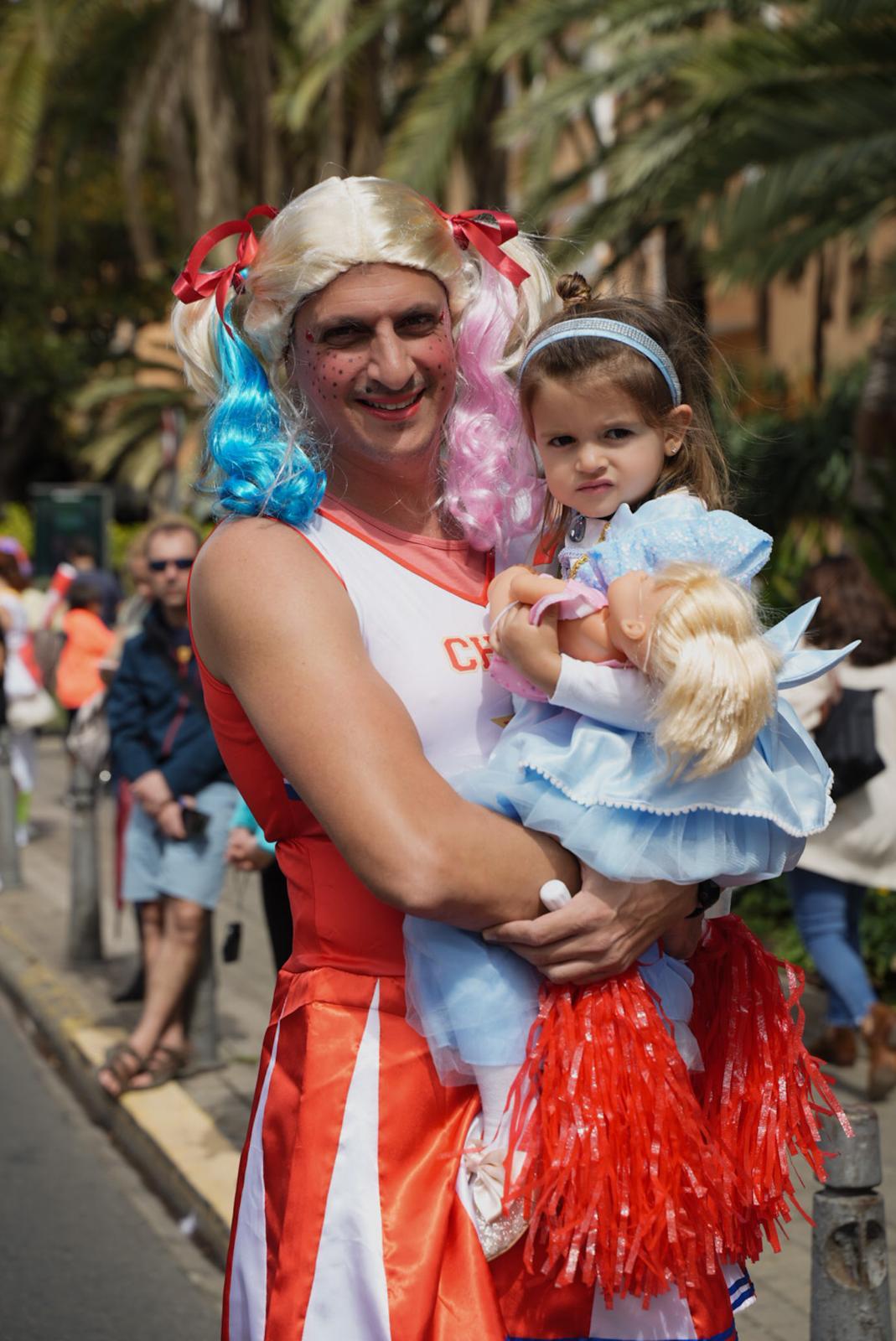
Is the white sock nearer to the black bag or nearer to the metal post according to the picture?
the black bag

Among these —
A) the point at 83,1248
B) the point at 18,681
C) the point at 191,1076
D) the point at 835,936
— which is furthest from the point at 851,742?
the point at 18,681

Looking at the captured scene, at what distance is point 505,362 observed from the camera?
7.74ft

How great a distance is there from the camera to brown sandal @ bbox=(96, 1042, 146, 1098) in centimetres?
584

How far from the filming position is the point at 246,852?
4.68 m

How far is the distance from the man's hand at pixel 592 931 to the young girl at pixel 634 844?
4 cm

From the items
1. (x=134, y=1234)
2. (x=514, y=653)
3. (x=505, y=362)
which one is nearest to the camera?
(x=514, y=653)

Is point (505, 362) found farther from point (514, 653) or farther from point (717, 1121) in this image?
point (717, 1121)

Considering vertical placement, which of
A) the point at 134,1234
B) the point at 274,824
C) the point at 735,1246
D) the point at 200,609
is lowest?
the point at 134,1234

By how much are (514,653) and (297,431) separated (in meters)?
0.47

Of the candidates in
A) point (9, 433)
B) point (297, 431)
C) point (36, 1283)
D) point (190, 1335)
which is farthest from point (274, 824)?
point (9, 433)

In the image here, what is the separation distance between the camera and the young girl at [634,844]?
189cm

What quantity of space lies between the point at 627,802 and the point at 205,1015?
178 inches

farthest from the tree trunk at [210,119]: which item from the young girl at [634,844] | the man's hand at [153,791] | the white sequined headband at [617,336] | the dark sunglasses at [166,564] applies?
the young girl at [634,844]

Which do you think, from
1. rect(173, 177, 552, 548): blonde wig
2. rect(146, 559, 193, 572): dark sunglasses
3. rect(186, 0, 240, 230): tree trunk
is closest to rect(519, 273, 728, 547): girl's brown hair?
rect(173, 177, 552, 548): blonde wig
